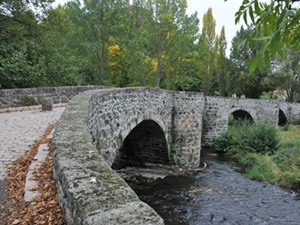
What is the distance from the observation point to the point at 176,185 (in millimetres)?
12227

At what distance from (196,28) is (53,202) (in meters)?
20.7

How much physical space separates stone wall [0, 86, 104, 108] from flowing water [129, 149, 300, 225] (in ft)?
19.4

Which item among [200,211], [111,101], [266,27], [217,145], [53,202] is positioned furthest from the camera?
[217,145]

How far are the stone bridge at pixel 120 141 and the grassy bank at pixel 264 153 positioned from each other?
1.21 meters

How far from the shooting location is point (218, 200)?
10859mm

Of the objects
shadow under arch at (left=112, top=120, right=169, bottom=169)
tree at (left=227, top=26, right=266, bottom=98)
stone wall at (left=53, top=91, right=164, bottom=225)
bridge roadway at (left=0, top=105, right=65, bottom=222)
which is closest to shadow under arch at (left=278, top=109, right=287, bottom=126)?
tree at (left=227, top=26, right=266, bottom=98)

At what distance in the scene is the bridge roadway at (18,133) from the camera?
17.0 ft

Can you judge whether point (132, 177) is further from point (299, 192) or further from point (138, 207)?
point (138, 207)

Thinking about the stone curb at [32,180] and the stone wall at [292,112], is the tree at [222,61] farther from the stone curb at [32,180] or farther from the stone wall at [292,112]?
the stone curb at [32,180]

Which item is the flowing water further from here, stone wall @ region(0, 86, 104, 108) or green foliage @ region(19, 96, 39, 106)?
stone wall @ region(0, 86, 104, 108)

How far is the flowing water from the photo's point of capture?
9492 mm

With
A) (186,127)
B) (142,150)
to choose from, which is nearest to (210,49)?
(186,127)

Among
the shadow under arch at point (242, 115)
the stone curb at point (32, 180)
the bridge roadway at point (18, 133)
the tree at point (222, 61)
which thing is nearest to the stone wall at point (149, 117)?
the stone curb at point (32, 180)

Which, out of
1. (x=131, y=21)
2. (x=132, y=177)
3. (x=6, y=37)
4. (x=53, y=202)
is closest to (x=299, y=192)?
(x=132, y=177)
